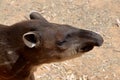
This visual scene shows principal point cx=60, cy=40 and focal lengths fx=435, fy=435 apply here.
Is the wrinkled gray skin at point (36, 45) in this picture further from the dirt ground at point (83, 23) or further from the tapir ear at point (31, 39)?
the dirt ground at point (83, 23)

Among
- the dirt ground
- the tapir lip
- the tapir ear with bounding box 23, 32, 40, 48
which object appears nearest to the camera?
the tapir lip

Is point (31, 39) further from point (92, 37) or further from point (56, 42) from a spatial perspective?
point (92, 37)

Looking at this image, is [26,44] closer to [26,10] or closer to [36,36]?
[36,36]

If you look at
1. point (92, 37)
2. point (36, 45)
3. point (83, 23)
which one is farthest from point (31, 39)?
point (83, 23)

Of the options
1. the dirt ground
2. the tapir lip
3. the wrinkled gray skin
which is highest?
the tapir lip

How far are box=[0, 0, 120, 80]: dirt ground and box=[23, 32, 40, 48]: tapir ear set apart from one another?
1.63 meters

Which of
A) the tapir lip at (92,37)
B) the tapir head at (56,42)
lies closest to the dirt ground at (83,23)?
the tapir head at (56,42)

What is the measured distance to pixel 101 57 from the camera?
6211 mm

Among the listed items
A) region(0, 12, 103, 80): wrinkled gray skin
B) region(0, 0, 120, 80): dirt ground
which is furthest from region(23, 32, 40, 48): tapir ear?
region(0, 0, 120, 80): dirt ground

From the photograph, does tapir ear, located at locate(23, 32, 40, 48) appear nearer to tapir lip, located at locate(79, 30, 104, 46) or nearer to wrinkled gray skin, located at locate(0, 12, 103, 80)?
wrinkled gray skin, located at locate(0, 12, 103, 80)

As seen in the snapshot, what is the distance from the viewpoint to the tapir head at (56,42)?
168 inches

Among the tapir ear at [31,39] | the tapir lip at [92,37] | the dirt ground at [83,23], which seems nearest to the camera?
the tapir lip at [92,37]

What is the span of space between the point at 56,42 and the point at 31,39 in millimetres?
254

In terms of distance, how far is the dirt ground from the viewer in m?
5.95
